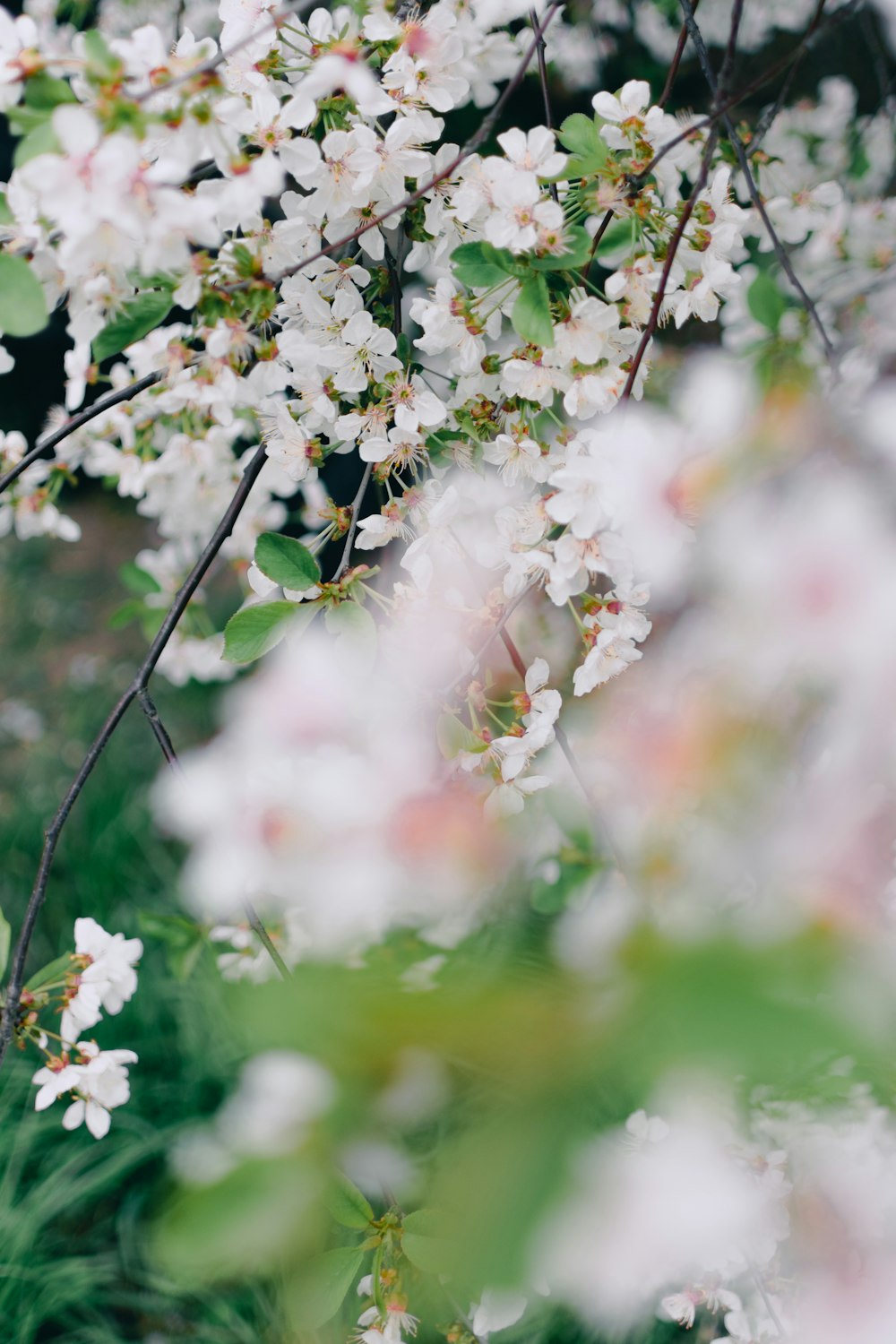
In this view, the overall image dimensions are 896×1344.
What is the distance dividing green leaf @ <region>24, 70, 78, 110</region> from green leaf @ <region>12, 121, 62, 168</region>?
0.03 metres

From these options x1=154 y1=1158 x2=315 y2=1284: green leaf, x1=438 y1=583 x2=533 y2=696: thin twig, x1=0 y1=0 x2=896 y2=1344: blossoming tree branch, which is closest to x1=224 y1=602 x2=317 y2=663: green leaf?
x1=0 y1=0 x2=896 y2=1344: blossoming tree branch

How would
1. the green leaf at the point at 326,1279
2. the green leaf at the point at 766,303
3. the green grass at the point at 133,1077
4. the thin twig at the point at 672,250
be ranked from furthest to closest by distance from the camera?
the green grass at the point at 133,1077, the green leaf at the point at 766,303, the thin twig at the point at 672,250, the green leaf at the point at 326,1279

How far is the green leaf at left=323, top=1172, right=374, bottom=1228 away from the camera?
1.72 feet

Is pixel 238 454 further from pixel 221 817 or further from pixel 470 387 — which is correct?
pixel 221 817

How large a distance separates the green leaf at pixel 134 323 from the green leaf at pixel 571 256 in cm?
25

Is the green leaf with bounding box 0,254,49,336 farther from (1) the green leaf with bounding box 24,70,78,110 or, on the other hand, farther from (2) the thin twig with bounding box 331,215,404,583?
(2) the thin twig with bounding box 331,215,404,583

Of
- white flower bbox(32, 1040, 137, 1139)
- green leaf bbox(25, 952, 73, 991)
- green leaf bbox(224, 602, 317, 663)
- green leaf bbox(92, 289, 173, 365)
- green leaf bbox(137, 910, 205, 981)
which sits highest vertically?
green leaf bbox(92, 289, 173, 365)

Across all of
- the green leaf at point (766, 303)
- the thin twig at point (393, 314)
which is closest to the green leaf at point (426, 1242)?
the thin twig at point (393, 314)

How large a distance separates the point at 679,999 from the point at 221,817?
1.32ft

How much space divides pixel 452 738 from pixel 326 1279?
0.33m

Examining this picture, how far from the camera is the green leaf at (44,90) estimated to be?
1.65ft

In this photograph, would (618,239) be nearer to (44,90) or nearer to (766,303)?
(766,303)

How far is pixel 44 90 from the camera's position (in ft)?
1.65

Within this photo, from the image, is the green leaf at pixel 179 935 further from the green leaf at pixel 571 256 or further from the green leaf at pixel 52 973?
the green leaf at pixel 571 256
